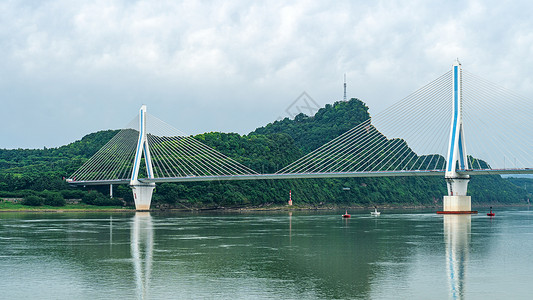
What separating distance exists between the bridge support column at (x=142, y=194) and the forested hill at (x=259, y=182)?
751 cm

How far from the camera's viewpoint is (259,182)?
124 metres

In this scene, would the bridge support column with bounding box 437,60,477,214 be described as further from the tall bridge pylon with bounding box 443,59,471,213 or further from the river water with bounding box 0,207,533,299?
the river water with bounding box 0,207,533,299

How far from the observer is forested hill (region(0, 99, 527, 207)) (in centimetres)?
11000

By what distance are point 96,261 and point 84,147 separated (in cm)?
11747

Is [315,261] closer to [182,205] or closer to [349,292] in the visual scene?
[349,292]

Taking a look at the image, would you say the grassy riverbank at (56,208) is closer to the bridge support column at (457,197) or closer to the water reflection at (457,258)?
the bridge support column at (457,197)

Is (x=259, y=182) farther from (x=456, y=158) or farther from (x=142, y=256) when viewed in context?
(x=142, y=256)

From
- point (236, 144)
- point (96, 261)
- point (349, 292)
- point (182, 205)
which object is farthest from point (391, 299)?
point (236, 144)

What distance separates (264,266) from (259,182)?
3702 inches

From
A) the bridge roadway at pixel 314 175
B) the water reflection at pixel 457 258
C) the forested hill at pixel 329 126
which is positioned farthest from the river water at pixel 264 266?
the forested hill at pixel 329 126

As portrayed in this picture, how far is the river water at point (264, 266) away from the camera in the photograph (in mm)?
23062

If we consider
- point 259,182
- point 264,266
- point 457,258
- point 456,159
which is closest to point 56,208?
point 259,182

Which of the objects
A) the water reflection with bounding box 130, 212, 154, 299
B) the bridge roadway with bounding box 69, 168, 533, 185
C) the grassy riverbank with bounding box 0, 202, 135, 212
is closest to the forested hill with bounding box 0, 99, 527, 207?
the grassy riverbank with bounding box 0, 202, 135, 212

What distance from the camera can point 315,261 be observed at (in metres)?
31.8
